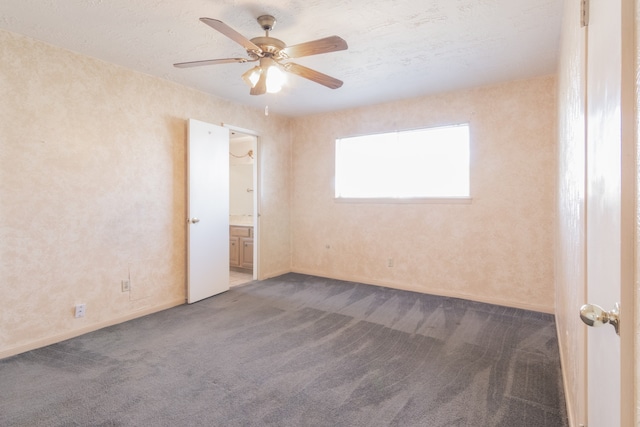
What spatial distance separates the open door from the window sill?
295 cm

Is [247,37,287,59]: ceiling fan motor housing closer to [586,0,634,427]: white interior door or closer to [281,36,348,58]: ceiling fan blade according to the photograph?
[281,36,348,58]: ceiling fan blade

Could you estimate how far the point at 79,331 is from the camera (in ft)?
9.85

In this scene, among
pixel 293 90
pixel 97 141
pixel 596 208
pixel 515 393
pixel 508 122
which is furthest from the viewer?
pixel 293 90

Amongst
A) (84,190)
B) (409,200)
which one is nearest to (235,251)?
(84,190)

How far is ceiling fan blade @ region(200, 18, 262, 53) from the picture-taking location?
6.14 ft

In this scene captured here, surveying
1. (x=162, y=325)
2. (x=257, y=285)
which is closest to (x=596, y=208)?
(x=162, y=325)

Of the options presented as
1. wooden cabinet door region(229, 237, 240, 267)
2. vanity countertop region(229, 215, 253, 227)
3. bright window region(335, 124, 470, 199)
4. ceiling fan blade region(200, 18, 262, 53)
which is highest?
ceiling fan blade region(200, 18, 262, 53)

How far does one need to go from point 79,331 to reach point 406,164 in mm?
4083

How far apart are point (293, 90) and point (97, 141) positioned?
2.16 metres

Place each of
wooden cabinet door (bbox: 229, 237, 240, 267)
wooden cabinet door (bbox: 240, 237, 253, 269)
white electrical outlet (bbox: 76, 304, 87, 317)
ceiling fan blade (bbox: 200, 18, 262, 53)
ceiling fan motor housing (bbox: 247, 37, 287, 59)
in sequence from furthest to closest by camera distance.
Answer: wooden cabinet door (bbox: 229, 237, 240, 267) → wooden cabinet door (bbox: 240, 237, 253, 269) → white electrical outlet (bbox: 76, 304, 87, 317) → ceiling fan motor housing (bbox: 247, 37, 287, 59) → ceiling fan blade (bbox: 200, 18, 262, 53)

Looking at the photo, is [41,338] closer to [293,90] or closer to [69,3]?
[69,3]

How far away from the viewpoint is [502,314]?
3.51 meters

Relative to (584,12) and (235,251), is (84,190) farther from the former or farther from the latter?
(584,12)

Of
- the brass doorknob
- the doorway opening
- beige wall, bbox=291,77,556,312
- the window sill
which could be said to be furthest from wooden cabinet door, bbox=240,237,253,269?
the brass doorknob
